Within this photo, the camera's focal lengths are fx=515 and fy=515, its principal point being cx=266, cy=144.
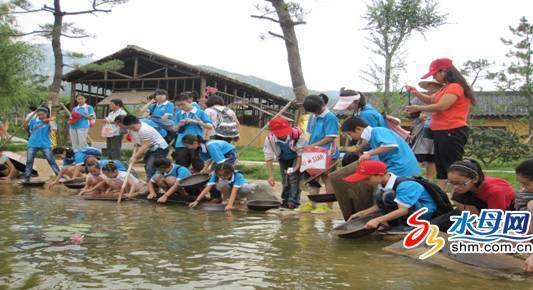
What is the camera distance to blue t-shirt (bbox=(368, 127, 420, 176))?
483 centimetres

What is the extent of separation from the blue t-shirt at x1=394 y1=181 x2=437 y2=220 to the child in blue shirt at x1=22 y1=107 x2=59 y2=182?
7258mm

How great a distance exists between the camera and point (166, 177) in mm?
7117

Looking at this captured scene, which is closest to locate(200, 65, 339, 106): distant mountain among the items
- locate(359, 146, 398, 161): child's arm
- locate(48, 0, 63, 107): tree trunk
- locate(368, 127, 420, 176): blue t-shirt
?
locate(48, 0, 63, 107): tree trunk

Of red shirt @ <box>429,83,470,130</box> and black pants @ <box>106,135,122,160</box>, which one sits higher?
red shirt @ <box>429,83,470,130</box>

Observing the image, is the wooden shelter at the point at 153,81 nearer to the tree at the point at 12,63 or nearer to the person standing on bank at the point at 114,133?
the tree at the point at 12,63

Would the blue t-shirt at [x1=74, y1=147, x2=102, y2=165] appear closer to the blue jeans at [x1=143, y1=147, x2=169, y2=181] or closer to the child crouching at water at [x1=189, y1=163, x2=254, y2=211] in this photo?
the blue jeans at [x1=143, y1=147, x2=169, y2=181]

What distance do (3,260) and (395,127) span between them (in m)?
4.29

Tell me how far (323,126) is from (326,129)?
73 mm

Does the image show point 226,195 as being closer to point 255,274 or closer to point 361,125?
point 361,125

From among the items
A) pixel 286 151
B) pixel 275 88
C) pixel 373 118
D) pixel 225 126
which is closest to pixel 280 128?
pixel 286 151

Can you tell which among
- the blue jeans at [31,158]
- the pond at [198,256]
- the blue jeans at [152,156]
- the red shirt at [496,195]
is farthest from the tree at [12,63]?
the red shirt at [496,195]

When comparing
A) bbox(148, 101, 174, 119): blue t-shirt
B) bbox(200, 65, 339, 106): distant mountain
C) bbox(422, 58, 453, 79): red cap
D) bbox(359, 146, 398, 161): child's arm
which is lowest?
bbox(359, 146, 398, 161): child's arm

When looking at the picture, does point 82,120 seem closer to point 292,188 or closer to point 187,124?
point 187,124

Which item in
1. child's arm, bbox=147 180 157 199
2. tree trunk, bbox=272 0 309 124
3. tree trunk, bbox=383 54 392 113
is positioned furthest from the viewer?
tree trunk, bbox=383 54 392 113
